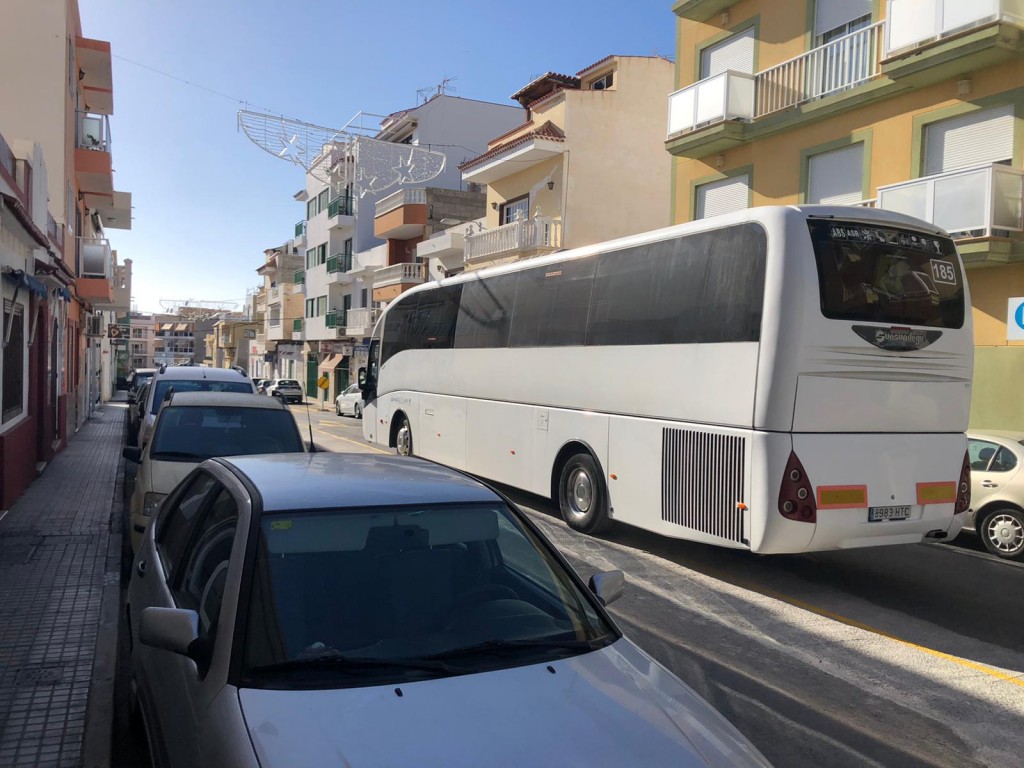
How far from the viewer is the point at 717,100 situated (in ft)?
59.9

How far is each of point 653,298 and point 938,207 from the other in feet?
25.0

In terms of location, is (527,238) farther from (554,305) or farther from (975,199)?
(554,305)

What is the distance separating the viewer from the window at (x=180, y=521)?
396cm

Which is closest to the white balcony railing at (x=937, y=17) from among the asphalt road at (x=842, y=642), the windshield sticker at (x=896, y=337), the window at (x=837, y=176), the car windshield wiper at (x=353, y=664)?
the window at (x=837, y=176)

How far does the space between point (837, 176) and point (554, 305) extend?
8.88 m

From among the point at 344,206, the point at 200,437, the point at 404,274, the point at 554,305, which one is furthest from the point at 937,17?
the point at 344,206

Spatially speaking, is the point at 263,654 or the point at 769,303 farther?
the point at 769,303

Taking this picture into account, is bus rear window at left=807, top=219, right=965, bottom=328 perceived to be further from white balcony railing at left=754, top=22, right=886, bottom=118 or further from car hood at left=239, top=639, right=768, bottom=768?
white balcony railing at left=754, top=22, right=886, bottom=118

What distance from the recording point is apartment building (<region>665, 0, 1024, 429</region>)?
13258 millimetres

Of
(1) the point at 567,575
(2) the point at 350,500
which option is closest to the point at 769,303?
(1) the point at 567,575

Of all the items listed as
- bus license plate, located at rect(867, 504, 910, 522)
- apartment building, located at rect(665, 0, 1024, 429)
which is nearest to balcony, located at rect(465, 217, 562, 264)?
apartment building, located at rect(665, 0, 1024, 429)

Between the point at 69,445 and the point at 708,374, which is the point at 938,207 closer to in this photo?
the point at 708,374

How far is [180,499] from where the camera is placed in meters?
4.45

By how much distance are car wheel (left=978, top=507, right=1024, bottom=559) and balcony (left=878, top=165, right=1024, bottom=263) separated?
216 inches
